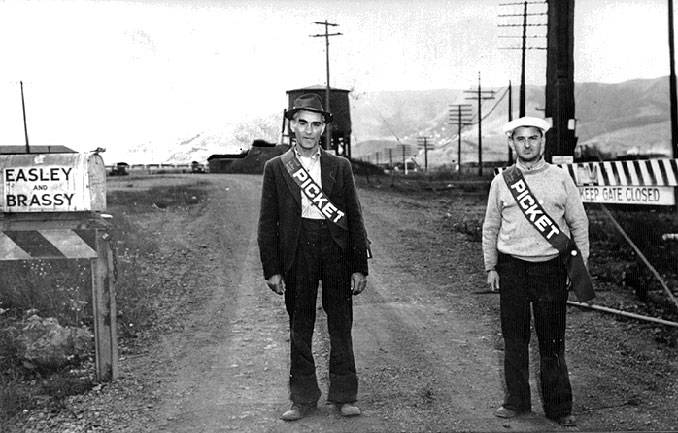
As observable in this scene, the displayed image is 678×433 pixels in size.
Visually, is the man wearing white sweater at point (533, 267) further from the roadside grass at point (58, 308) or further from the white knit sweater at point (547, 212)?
the roadside grass at point (58, 308)

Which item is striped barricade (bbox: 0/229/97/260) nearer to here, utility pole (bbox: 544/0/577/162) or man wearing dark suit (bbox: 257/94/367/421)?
man wearing dark suit (bbox: 257/94/367/421)

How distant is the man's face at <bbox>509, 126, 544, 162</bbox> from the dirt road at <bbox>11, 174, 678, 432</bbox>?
1.75 m

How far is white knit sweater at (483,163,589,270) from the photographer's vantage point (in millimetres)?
4902

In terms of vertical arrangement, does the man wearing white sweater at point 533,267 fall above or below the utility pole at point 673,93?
below

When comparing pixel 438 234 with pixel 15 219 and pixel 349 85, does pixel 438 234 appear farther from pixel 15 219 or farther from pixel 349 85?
pixel 349 85

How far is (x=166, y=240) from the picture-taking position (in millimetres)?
14086

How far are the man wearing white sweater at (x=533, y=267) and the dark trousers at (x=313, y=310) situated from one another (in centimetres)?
103

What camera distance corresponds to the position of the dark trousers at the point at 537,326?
4.93 m

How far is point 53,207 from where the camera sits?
5.78 m

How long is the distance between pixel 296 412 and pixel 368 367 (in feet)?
4.44

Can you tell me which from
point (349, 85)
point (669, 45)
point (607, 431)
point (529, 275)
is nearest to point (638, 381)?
point (607, 431)

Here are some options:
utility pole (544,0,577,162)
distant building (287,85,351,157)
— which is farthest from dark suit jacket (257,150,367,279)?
distant building (287,85,351,157)

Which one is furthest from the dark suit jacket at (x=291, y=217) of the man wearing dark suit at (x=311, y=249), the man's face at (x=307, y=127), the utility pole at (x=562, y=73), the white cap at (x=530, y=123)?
the utility pole at (x=562, y=73)

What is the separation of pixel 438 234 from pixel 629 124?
170563mm
